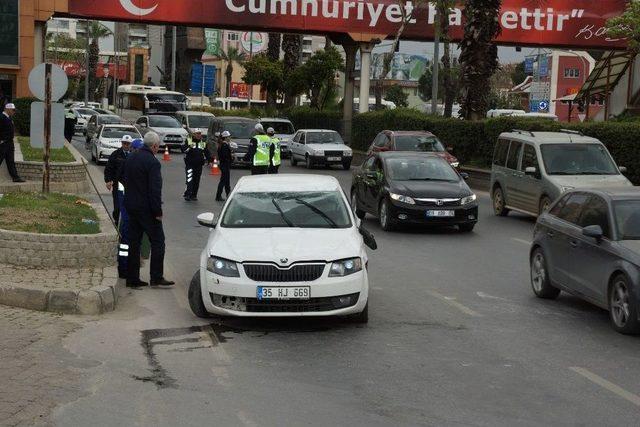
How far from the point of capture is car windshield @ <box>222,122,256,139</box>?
4147 cm

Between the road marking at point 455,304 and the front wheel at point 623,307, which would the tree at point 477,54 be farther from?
the front wheel at point 623,307

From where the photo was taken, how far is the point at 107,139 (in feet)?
129

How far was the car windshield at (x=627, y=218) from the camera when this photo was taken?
11.1 m

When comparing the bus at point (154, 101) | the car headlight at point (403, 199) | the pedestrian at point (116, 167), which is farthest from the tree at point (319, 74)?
the pedestrian at point (116, 167)

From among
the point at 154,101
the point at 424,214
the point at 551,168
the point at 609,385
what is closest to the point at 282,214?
the point at 609,385

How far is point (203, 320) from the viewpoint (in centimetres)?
1105

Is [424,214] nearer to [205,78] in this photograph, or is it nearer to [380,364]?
[380,364]

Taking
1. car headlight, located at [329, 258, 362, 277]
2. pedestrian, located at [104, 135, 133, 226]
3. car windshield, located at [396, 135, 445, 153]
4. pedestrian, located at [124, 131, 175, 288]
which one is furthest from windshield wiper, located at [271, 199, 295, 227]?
car windshield, located at [396, 135, 445, 153]

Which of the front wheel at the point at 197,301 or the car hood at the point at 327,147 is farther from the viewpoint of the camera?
the car hood at the point at 327,147

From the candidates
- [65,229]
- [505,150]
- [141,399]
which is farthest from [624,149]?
[141,399]

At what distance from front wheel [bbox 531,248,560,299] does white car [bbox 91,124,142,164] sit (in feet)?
87.8

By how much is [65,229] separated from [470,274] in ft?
18.5

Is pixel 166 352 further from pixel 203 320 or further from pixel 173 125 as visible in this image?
pixel 173 125

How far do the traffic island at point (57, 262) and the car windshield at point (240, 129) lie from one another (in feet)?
85.3
